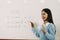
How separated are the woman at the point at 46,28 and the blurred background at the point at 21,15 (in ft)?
0.14

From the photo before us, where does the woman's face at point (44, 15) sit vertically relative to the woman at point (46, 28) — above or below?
above

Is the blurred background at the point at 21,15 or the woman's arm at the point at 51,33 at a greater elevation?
the blurred background at the point at 21,15

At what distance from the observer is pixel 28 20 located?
1401 mm

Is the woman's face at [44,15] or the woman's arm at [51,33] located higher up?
the woman's face at [44,15]

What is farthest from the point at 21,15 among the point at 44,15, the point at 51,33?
the point at 51,33

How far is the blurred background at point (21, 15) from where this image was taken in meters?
1.38

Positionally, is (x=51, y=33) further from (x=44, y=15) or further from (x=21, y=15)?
(x=21, y=15)

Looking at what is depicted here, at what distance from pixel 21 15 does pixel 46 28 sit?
255 millimetres

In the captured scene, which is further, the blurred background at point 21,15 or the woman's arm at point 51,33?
the blurred background at point 21,15

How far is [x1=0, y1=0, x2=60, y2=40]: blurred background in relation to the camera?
4.52ft

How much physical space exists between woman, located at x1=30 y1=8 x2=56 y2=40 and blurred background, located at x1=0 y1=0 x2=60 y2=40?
0.04 m

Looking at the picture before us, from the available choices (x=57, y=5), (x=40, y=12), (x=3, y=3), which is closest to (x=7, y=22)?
(x=3, y=3)

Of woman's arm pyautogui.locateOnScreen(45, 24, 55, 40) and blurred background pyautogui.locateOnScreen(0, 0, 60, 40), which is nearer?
woman's arm pyautogui.locateOnScreen(45, 24, 55, 40)

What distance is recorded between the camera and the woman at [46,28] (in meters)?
1.28
